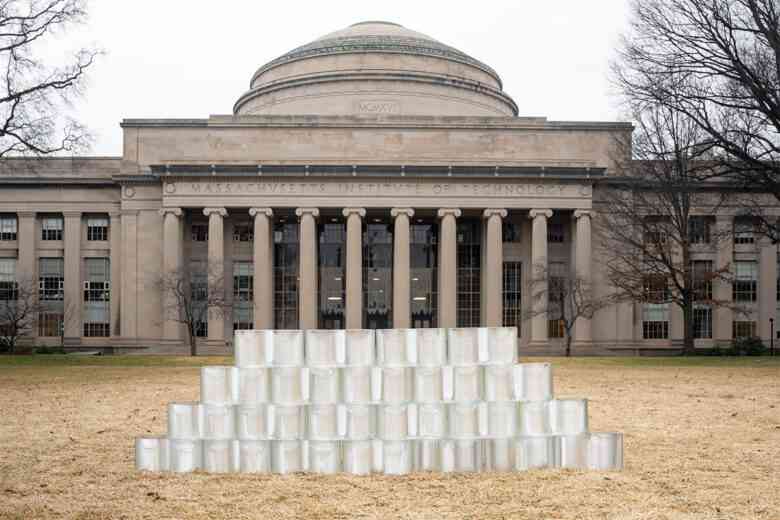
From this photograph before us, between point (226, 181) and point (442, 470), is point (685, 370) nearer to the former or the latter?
point (442, 470)

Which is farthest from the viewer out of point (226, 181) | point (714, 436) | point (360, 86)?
point (360, 86)

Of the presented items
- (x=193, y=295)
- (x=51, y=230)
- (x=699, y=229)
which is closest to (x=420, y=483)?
(x=193, y=295)

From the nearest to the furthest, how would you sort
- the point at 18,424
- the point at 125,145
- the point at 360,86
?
the point at 18,424
the point at 125,145
the point at 360,86

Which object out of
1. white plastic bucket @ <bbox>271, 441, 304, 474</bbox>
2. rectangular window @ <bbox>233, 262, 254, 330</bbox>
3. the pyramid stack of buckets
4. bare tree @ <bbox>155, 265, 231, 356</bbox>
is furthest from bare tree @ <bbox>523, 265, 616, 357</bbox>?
white plastic bucket @ <bbox>271, 441, 304, 474</bbox>

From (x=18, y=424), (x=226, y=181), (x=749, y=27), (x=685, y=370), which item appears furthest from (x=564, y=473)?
(x=226, y=181)

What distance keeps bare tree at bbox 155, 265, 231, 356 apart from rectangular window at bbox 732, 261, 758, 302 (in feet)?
138

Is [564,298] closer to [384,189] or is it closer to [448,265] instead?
[448,265]

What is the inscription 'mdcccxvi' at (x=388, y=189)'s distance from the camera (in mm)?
64750

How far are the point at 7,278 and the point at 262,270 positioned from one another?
23207 millimetres

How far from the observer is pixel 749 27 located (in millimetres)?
33625

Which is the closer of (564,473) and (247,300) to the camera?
(564,473)

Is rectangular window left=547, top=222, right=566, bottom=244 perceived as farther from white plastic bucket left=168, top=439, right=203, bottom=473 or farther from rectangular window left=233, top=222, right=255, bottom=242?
white plastic bucket left=168, top=439, right=203, bottom=473

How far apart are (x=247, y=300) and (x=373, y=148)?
1599 cm

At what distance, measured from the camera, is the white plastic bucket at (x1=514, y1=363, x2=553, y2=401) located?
1216 cm
